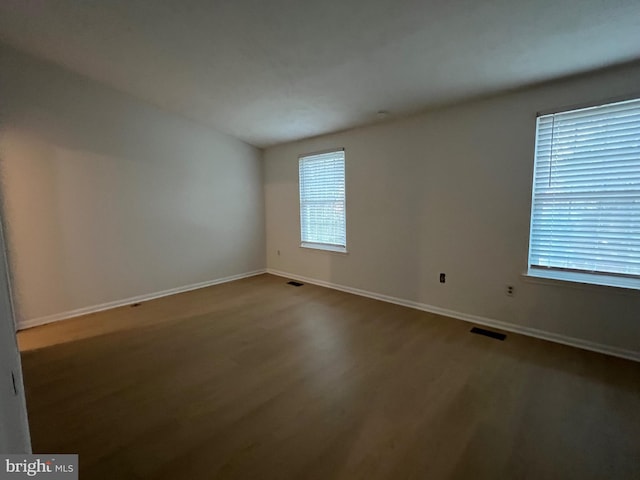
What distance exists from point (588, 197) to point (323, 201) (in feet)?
10.2

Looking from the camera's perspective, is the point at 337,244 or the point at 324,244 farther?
the point at 324,244

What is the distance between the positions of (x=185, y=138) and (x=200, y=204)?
980mm

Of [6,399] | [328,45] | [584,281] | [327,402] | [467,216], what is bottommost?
[327,402]

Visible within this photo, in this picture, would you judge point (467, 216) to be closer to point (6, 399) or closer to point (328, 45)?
point (328, 45)

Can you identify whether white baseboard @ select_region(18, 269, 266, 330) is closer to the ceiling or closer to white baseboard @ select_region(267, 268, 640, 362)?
white baseboard @ select_region(267, 268, 640, 362)

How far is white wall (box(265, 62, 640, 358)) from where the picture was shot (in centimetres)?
260

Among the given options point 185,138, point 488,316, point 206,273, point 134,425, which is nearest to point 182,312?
point 206,273

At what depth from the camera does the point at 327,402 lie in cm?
202

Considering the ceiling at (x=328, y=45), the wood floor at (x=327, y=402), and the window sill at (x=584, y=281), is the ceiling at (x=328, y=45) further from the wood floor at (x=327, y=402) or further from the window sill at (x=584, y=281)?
the wood floor at (x=327, y=402)

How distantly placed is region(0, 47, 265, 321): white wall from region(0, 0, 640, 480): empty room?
25mm

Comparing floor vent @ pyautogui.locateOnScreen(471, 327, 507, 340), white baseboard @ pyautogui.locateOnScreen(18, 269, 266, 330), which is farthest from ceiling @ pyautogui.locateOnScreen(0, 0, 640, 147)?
white baseboard @ pyautogui.locateOnScreen(18, 269, 266, 330)

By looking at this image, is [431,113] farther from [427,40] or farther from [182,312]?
[182,312]

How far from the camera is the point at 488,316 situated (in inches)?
126

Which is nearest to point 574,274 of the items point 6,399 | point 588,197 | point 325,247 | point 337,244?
point 588,197
